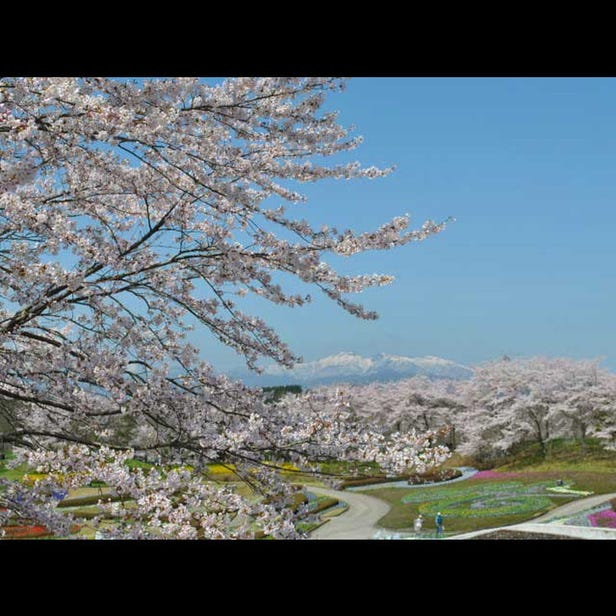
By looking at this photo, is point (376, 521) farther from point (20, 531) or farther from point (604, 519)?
point (20, 531)

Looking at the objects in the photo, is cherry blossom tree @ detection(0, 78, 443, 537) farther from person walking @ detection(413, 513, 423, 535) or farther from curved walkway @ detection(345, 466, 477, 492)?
curved walkway @ detection(345, 466, 477, 492)

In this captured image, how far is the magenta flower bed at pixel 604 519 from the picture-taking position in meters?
8.38

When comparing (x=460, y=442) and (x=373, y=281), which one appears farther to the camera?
(x=460, y=442)

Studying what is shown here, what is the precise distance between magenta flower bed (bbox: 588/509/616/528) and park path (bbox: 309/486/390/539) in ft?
10.6

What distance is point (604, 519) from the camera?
8.55 metres

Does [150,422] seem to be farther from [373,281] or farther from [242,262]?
[373,281]

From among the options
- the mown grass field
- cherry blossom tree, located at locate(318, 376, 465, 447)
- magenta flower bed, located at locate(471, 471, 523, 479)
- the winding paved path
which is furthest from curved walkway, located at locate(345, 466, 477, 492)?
cherry blossom tree, located at locate(318, 376, 465, 447)

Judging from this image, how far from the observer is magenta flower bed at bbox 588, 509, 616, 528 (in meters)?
8.38

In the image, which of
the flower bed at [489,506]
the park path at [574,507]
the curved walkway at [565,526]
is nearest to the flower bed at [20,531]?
the curved walkway at [565,526]
